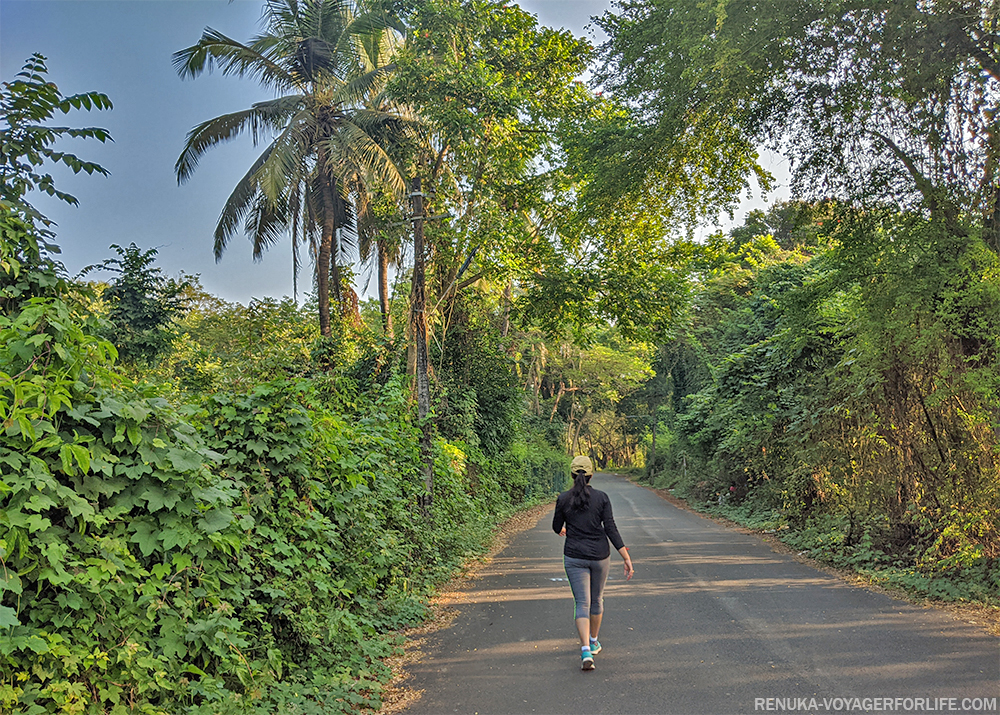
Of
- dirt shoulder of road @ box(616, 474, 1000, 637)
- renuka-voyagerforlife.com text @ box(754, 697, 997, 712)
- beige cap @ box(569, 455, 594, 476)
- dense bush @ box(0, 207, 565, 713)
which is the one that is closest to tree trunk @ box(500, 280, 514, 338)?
dirt shoulder of road @ box(616, 474, 1000, 637)

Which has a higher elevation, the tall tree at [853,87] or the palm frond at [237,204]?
the palm frond at [237,204]

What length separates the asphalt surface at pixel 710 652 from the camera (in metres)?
5.43

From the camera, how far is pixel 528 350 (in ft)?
105

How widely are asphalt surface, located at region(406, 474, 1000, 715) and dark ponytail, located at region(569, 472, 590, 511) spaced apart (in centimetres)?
136

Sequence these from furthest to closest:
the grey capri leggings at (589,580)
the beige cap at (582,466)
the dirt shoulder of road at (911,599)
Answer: the dirt shoulder of road at (911,599)
the beige cap at (582,466)
the grey capri leggings at (589,580)

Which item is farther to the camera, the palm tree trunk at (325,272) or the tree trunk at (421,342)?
the palm tree trunk at (325,272)

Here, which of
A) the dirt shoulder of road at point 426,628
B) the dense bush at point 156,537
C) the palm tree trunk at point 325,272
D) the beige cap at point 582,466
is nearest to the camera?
the dense bush at point 156,537

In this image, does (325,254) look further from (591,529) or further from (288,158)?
(591,529)

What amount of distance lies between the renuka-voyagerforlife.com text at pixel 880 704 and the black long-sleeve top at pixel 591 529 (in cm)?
179

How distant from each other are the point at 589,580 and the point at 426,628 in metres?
2.55

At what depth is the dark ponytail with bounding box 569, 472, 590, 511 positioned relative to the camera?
673 cm

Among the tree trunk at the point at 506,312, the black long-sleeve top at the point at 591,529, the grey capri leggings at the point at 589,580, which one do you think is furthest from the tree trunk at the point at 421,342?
the grey capri leggings at the point at 589,580

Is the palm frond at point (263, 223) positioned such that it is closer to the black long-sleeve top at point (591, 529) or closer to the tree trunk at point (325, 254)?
the tree trunk at point (325, 254)

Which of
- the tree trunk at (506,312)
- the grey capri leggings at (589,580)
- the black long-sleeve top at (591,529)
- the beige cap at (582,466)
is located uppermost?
the tree trunk at (506,312)
